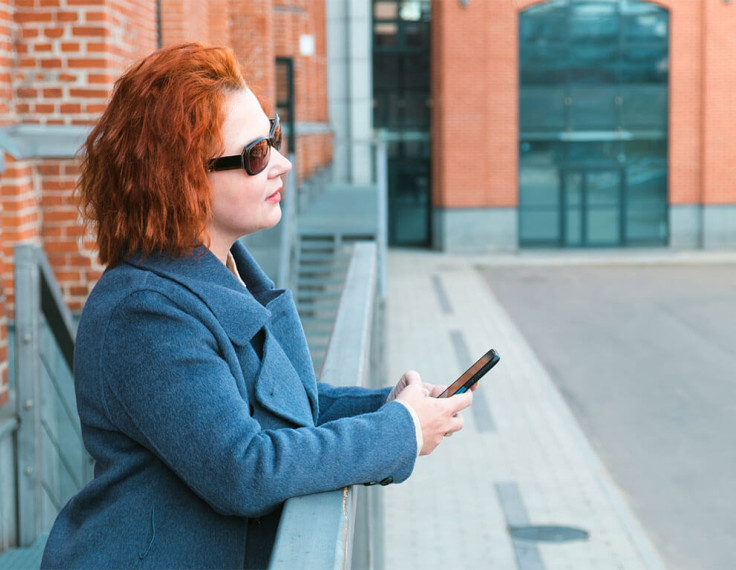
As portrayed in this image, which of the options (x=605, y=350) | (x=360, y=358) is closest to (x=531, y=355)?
(x=605, y=350)

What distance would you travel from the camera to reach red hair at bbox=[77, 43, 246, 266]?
174cm

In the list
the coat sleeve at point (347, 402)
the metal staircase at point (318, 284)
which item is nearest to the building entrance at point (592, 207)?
the metal staircase at point (318, 284)

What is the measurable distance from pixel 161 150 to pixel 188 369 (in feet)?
1.18

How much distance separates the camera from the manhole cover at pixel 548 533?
733 cm

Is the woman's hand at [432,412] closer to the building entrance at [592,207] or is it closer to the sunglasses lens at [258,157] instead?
the sunglasses lens at [258,157]

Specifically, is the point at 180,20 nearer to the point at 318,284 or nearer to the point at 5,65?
the point at 5,65

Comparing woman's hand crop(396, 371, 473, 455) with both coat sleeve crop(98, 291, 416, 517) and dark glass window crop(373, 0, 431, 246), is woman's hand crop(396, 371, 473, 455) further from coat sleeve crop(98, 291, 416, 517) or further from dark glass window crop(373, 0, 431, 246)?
dark glass window crop(373, 0, 431, 246)

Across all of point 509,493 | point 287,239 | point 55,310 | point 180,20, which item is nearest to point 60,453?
point 55,310

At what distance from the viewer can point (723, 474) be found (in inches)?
354

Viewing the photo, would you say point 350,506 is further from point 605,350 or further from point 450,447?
point 605,350

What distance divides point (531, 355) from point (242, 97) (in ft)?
41.7

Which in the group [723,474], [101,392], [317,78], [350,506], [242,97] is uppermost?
[317,78]

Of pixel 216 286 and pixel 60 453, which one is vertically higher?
pixel 216 286

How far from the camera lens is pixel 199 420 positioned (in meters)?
1.60
